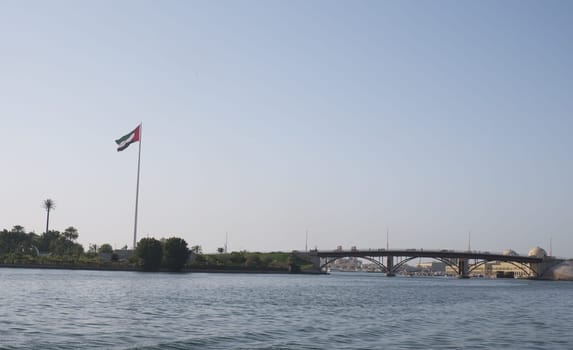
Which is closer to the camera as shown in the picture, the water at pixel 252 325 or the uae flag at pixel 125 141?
the water at pixel 252 325

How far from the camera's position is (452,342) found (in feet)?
156

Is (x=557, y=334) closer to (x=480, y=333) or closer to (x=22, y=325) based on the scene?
(x=480, y=333)

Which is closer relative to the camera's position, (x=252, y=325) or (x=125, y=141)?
(x=252, y=325)

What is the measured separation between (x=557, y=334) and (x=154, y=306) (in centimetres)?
3803

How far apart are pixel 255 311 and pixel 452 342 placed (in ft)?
80.7

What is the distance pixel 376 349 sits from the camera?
141ft

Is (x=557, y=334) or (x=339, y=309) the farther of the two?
(x=339, y=309)

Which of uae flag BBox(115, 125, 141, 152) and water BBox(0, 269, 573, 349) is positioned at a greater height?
uae flag BBox(115, 125, 141, 152)

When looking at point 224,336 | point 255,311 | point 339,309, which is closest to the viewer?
point 224,336

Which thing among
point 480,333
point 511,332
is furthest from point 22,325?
point 511,332

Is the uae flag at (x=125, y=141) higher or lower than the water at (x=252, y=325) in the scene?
higher

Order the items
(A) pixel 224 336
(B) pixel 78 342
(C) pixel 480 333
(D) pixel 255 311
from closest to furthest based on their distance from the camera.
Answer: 1. (B) pixel 78 342
2. (A) pixel 224 336
3. (C) pixel 480 333
4. (D) pixel 255 311

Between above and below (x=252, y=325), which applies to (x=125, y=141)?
above

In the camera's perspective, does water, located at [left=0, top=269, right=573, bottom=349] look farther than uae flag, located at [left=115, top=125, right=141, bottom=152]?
No
